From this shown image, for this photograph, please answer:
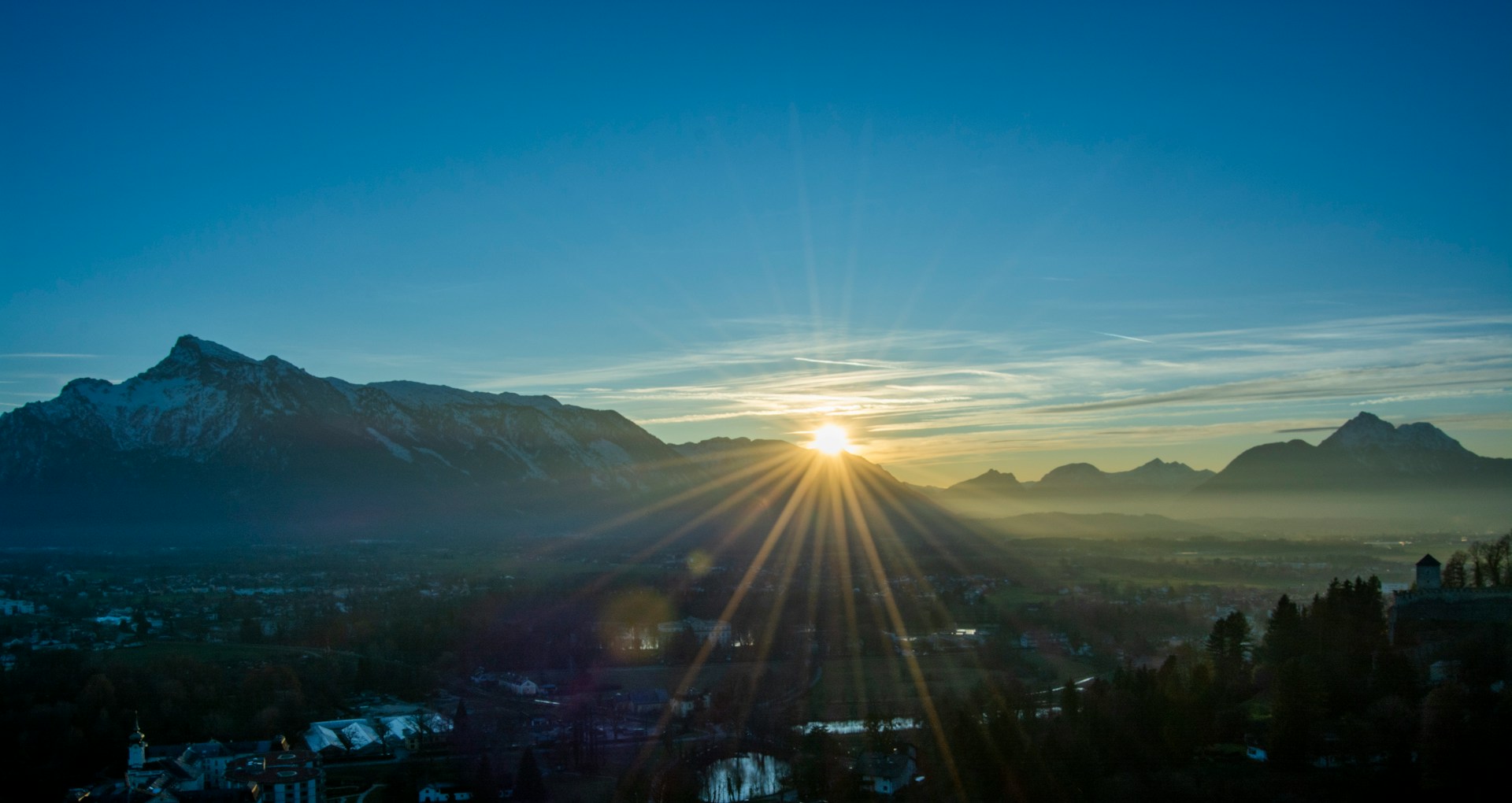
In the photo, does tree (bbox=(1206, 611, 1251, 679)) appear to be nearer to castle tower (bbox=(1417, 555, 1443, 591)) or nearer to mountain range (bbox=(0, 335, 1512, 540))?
castle tower (bbox=(1417, 555, 1443, 591))

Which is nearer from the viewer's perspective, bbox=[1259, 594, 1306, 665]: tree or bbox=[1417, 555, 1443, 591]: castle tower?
bbox=[1259, 594, 1306, 665]: tree

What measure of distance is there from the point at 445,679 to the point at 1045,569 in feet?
159

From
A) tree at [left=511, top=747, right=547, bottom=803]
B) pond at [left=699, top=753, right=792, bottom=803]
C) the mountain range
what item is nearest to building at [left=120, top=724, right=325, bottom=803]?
tree at [left=511, top=747, right=547, bottom=803]

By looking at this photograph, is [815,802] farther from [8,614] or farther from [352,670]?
[8,614]

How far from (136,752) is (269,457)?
94.3 meters

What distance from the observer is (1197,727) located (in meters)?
23.9

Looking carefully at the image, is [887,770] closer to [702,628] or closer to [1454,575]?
[1454,575]

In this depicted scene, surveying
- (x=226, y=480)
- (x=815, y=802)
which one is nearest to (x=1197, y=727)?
(x=815, y=802)

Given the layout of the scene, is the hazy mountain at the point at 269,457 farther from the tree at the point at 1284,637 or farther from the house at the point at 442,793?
the tree at the point at 1284,637

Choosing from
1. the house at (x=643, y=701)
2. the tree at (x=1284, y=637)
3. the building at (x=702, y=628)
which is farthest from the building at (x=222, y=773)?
the tree at (x=1284, y=637)

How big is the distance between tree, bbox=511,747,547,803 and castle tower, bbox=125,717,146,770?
9240 millimetres

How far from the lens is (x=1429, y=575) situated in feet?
93.2

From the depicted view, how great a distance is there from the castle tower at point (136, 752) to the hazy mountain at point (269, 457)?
80.7 meters

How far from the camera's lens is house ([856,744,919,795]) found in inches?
995
